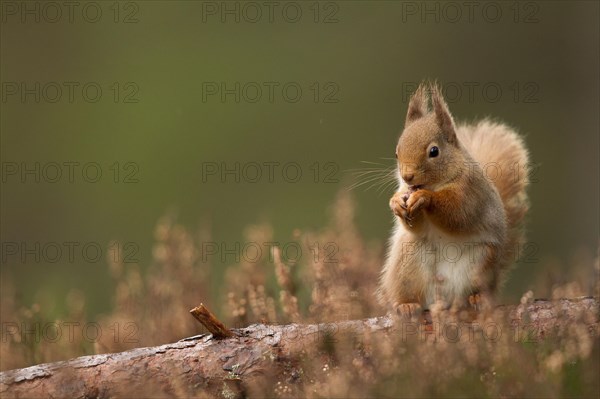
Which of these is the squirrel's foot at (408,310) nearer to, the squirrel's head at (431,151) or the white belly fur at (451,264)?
the white belly fur at (451,264)

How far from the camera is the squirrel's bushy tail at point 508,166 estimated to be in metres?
3.75

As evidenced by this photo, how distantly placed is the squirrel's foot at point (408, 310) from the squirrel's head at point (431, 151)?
0.45 meters

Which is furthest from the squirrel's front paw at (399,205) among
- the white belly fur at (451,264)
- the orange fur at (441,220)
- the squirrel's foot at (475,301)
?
the squirrel's foot at (475,301)

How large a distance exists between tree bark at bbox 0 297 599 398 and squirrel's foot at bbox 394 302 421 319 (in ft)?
0.82

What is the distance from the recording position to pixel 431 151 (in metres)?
3.35

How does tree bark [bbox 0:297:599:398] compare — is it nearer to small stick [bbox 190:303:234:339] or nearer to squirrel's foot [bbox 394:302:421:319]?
small stick [bbox 190:303:234:339]

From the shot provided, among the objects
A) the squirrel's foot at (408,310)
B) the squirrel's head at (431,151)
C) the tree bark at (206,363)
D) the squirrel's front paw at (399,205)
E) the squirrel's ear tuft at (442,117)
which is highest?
the squirrel's ear tuft at (442,117)

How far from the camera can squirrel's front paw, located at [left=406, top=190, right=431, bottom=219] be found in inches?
130

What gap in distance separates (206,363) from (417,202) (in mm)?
970

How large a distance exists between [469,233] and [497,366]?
0.92 m

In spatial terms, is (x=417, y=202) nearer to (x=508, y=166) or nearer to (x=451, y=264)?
(x=451, y=264)

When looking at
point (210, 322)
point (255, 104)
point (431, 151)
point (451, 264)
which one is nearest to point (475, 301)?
point (451, 264)

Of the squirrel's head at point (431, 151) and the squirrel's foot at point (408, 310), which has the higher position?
the squirrel's head at point (431, 151)

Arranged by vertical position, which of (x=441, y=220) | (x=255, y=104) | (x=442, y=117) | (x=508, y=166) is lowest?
(x=441, y=220)
